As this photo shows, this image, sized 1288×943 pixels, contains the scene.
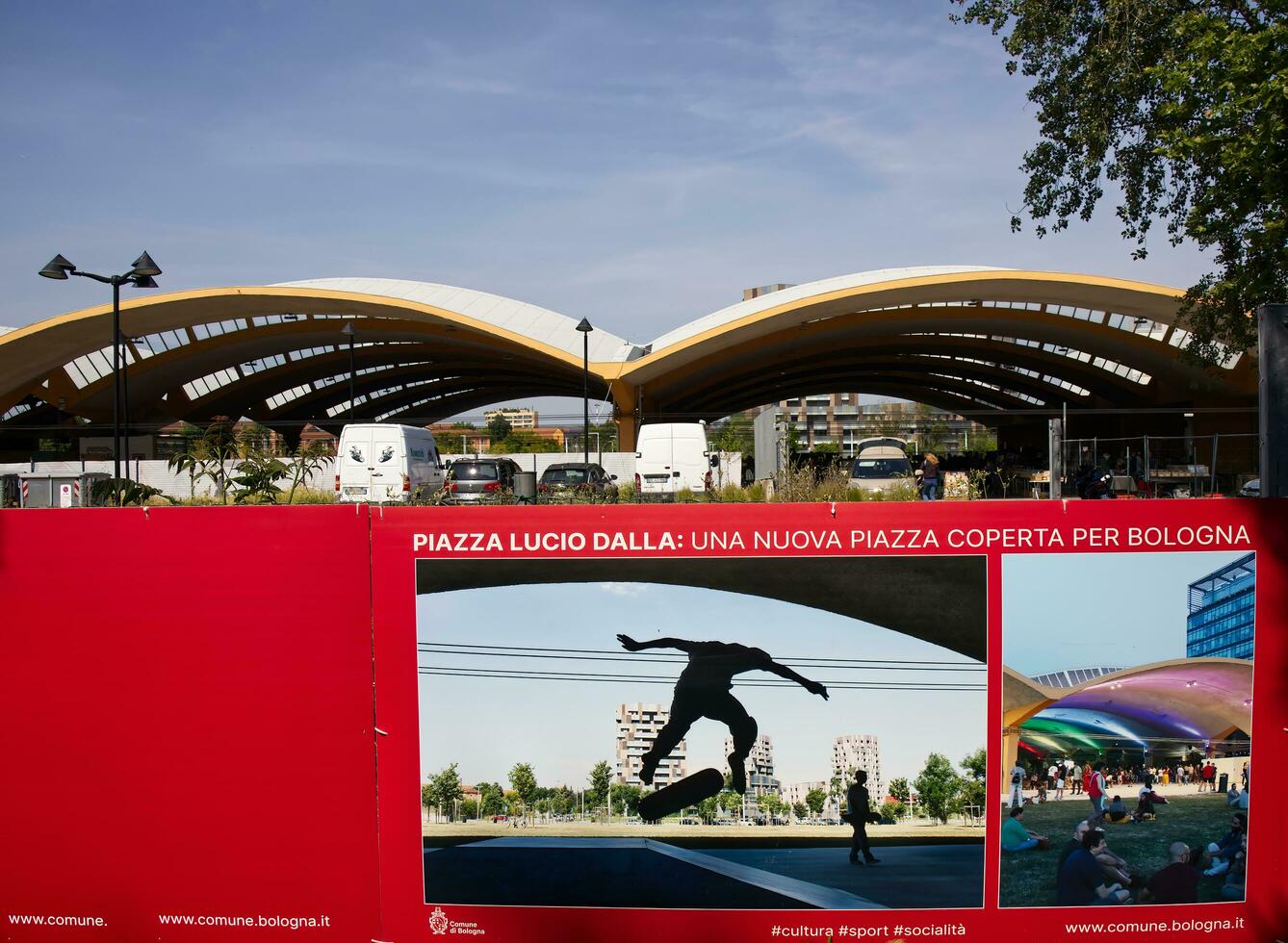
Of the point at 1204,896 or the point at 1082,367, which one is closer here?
the point at 1204,896

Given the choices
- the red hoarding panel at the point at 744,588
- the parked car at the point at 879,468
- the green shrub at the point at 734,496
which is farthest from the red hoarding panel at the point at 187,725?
the parked car at the point at 879,468

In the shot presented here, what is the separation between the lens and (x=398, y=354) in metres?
48.9

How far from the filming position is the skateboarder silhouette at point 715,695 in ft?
14.1

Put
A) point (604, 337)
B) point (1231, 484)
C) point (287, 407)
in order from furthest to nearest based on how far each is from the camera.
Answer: point (287, 407)
point (604, 337)
point (1231, 484)

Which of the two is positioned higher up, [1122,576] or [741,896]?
[1122,576]

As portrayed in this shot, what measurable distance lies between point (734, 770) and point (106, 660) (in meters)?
2.98

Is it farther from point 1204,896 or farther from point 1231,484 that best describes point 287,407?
point 1204,896

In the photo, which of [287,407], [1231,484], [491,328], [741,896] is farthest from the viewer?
[287,407]

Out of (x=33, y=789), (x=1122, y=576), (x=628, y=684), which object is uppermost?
(x=1122, y=576)

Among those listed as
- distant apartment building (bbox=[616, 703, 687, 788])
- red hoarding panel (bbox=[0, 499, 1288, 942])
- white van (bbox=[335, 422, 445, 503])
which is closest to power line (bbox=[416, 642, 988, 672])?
red hoarding panel (bbox=[0, 499, 1288, 942])

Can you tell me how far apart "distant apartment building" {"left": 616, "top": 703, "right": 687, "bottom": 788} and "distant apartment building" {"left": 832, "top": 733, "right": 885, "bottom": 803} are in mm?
696

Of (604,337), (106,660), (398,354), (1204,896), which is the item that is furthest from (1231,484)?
(398,354)

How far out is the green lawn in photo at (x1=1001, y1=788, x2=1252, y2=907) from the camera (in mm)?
4196

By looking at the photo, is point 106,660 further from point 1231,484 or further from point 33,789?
point 1231,484
